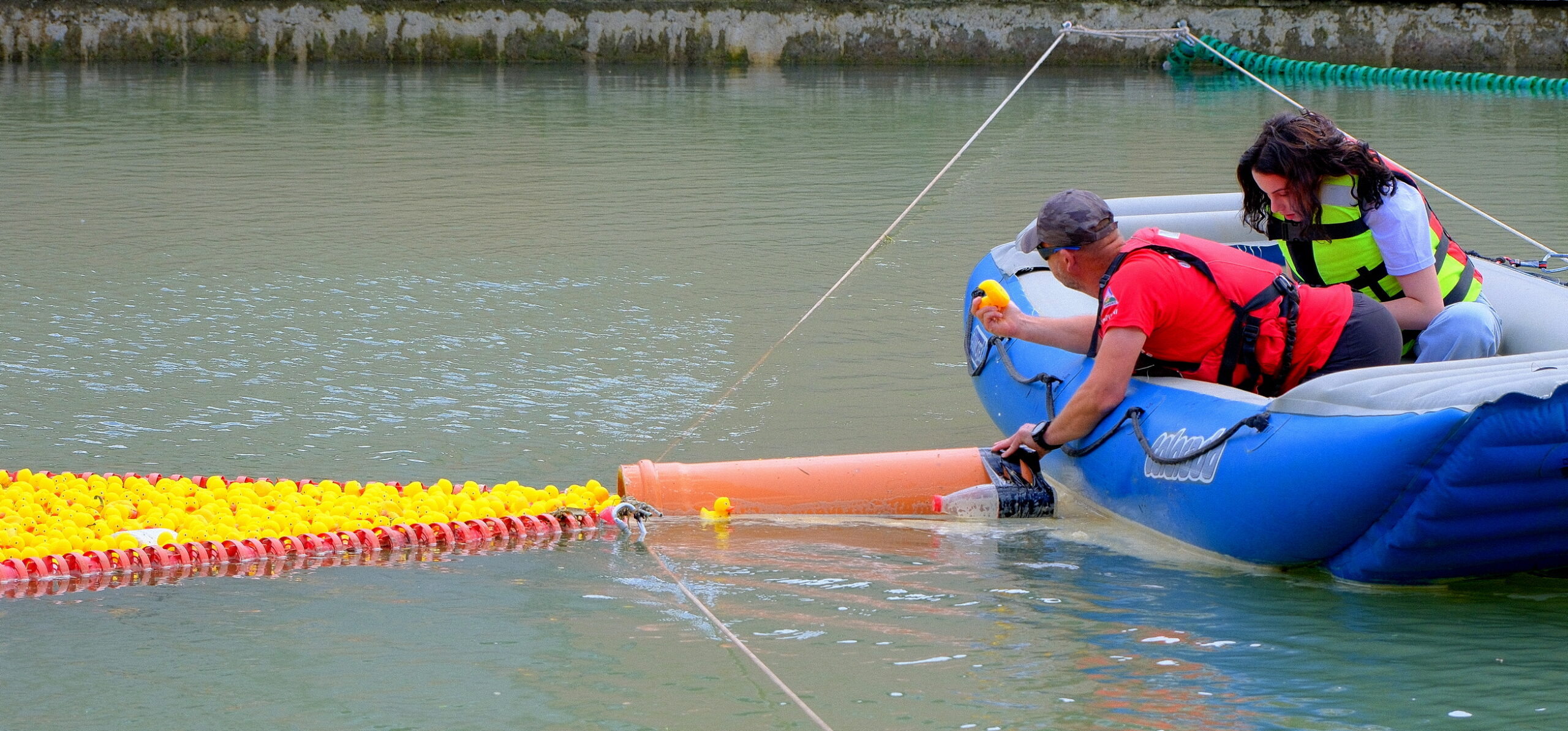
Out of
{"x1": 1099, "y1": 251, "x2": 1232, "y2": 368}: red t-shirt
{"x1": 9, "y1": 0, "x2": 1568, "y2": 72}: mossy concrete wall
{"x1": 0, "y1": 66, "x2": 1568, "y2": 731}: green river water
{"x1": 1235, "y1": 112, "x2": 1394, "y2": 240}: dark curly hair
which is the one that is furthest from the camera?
{"x1": 9, "y1": 0, "x2": 1568, "y2": 72}: mossy concrete wall

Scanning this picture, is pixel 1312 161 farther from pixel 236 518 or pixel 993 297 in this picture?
pixel 236 518

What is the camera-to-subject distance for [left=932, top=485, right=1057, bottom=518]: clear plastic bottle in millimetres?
3709

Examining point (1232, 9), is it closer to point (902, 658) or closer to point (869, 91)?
point (869, 91)

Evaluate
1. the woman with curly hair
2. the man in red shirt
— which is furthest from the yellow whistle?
the woman with curly hair

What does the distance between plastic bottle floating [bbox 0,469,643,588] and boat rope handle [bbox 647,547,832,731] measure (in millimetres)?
380

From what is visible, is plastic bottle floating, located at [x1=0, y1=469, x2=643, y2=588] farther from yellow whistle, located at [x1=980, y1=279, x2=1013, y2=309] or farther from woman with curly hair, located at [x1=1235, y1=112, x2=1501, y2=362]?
woman with curly hair, located at [x1=1235, y1=112, x2=1501, y2=362]

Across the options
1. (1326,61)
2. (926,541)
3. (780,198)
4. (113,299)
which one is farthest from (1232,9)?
(926,541)

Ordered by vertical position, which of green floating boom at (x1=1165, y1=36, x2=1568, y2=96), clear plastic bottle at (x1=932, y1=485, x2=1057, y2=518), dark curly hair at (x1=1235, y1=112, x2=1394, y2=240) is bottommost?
clear plastic bottle at (x1=932, y1=485, x2=1057, y2=518)

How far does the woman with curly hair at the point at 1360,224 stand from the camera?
11.6 ft

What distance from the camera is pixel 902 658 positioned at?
2.83 m

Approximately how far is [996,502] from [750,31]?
1531cm

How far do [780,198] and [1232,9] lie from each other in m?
10.9

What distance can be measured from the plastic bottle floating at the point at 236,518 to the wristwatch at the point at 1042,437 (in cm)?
102

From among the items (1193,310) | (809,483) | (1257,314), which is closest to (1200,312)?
(1193,310)
